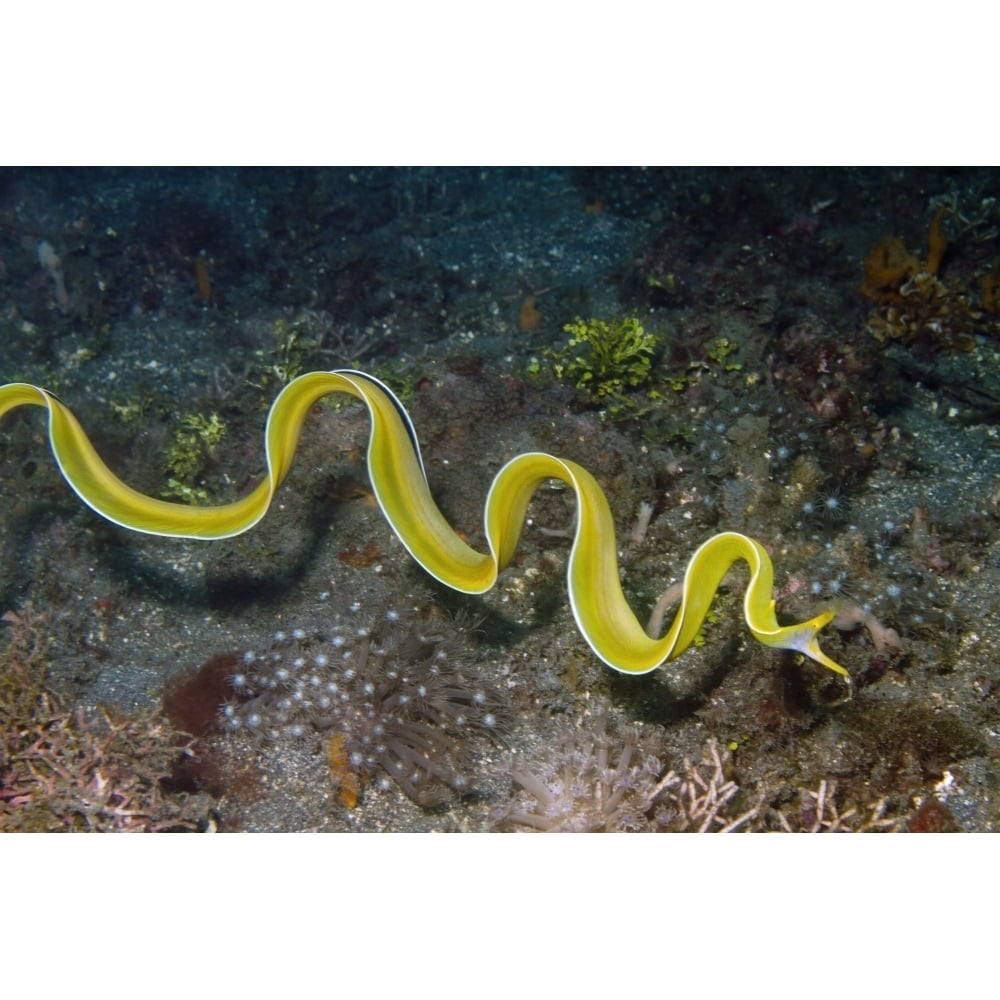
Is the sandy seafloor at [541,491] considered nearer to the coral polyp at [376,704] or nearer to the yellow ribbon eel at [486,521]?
the coral polyp at [376,704]

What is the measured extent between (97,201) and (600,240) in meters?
5.95

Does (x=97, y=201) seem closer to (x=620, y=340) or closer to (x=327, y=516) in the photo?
(x=327, y=516)

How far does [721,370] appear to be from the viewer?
5734mm

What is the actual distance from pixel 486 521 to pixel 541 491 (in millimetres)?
1254

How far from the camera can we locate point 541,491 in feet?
15.8

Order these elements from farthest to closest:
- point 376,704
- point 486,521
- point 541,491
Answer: point 541,491
point 376,704
point 486,521

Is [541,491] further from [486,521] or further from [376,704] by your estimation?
[376,704]

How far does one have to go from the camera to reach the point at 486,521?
142 inches

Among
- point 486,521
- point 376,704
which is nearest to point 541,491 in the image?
point 486,521

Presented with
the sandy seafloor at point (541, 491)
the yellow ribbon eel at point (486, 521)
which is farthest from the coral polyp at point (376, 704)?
the yellow ribbon eel at point (486, 521)

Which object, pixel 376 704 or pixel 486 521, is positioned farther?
pixel 376 704

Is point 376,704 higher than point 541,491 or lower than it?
lower

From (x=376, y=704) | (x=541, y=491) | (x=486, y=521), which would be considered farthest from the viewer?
(x=541, y=491)

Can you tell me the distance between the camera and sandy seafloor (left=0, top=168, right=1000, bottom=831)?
3896 millimetres
